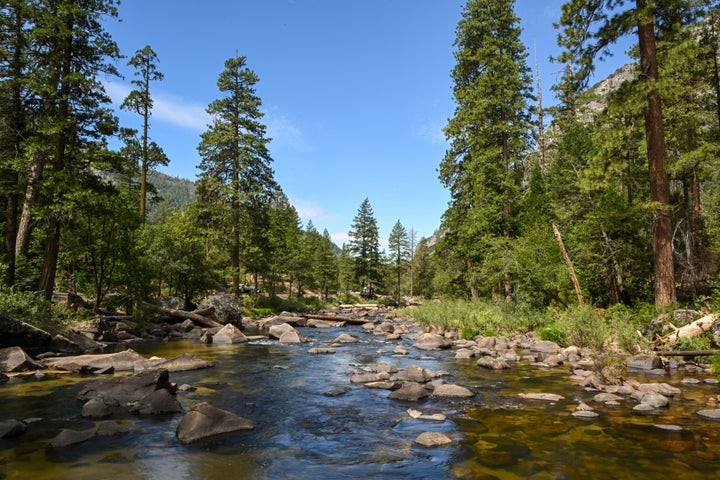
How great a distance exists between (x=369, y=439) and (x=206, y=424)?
264 centimetres

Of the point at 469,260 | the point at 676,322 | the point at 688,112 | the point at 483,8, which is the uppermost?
the point at 483,8

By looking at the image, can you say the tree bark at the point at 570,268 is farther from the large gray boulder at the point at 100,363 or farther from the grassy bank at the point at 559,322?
the large gray boulder at the point at 100,363

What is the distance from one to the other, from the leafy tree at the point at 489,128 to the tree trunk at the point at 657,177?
8.22 m

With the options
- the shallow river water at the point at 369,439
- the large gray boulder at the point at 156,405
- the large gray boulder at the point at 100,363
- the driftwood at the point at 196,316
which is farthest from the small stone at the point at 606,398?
the driftwood at the point at 196,316

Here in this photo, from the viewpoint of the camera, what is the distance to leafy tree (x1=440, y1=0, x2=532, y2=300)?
2356cm

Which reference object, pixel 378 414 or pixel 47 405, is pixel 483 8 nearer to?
pixel 378 414

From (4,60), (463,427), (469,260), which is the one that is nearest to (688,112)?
(469,260)

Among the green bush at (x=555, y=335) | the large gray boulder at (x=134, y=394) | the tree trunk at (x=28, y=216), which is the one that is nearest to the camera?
the large gray boulder at (x=134, y=394)

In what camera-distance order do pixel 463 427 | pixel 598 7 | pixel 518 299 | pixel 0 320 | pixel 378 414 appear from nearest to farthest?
pixel 463 427 → pixel 378 414 → pixel 0 320 → pixel 598 7 → pixel 518 299

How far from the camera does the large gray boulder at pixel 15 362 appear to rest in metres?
10.8

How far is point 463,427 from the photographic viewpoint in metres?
7.01

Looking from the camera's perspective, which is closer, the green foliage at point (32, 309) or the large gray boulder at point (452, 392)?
the large gray boulder at point (452, 392)

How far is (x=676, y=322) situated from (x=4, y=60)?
A: 27.4 m

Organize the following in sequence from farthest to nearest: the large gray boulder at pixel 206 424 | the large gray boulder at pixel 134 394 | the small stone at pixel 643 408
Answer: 1. the large gray boulder at pixel 134 394
2. the small stone at pixel 643 408
3. the large gray boulder at pixel 206 424
